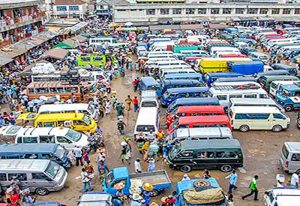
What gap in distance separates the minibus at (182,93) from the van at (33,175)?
12.4 meters

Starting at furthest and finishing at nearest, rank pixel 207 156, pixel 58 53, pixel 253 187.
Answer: pixel 58 53 < pixel 207 156 < pixel 253 187

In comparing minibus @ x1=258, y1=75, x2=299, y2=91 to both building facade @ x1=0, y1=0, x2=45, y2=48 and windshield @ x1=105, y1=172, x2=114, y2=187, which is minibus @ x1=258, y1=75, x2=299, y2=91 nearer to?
windshield @ x1=105, y1=172, x2=114, y2=187

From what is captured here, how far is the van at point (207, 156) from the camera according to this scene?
688 inches

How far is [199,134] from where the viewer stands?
19.1 meters

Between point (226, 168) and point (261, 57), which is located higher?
point (261, 57)

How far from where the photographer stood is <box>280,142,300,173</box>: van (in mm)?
17109

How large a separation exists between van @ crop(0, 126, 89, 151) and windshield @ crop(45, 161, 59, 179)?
9.01ft

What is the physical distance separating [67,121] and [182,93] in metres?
9.35

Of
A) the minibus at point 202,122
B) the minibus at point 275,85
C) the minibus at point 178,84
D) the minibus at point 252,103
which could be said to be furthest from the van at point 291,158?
the minibus at point 178,84

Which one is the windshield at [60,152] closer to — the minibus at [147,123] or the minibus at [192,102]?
the minibus at [147,123]

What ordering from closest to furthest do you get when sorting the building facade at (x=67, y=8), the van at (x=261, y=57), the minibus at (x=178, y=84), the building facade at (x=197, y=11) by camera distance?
the minibus at (x=178, y=84)
the van at (x=261, y=57)
the building facade at (x=197, y=11)
the building facade at (x=67, y=8)

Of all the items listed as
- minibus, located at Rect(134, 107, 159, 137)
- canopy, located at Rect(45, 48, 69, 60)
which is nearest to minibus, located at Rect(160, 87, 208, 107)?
minibus, located at Rect(134, 107, 159, 137)

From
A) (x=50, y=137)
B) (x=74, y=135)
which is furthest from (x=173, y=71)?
(x=50, y=137)

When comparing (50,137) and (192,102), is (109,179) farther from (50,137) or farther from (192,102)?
(192,102)
